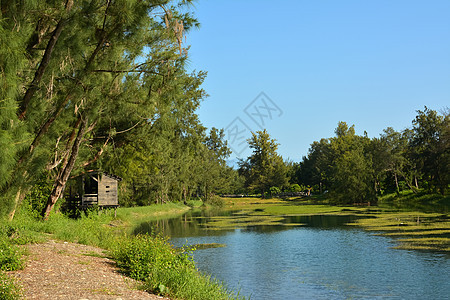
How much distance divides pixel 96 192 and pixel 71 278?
28.1 metres

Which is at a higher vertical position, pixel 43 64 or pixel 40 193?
pixel 43 64

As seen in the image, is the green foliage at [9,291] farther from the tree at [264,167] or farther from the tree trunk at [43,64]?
the tree at [264,167]

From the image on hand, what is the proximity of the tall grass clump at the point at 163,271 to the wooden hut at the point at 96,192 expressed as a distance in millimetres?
22245

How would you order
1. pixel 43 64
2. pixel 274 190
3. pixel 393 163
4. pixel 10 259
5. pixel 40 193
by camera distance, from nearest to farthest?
1. pixel 10 259
2. pixel 43 64
3. pixel 40 193
4. pixel 393 163
5. pixel 274 190

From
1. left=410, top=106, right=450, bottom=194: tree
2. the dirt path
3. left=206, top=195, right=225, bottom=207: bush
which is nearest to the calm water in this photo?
the dirt path

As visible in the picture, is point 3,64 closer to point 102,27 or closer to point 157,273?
point 102,27

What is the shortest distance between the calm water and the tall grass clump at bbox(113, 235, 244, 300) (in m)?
1.29

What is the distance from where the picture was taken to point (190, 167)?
74.4 metres

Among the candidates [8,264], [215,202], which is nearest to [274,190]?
[215,202]

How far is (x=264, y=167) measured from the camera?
105 m

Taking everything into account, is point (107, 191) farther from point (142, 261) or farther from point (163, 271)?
point (163, 271)

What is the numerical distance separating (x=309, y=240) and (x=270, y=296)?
1300 centimetres

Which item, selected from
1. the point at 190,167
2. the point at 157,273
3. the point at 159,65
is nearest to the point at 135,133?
the point at 159,65

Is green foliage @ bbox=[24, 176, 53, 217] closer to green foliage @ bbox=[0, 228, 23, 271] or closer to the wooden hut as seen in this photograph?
the wooden hut
